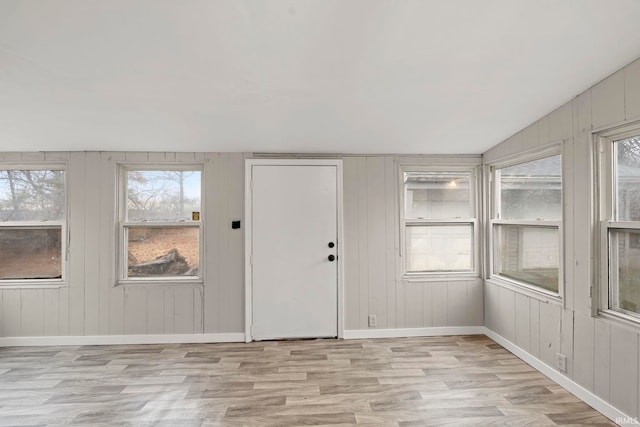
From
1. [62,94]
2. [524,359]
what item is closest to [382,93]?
[62,94]

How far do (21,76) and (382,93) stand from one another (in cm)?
233

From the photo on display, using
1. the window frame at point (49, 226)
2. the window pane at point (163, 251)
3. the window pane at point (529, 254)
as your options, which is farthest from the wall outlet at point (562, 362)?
the window frame at point (49, 226)

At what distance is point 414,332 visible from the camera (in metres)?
3.55

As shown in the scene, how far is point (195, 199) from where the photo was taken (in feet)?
11.6

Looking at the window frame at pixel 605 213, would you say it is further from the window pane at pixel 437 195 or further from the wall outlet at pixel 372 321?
the wall outlet at pixel 372 321

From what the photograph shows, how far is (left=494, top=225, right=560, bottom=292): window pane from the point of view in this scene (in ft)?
9.09

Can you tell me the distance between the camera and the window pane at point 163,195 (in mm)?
3518

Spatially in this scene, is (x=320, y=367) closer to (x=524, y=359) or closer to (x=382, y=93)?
(x=524, y=359)

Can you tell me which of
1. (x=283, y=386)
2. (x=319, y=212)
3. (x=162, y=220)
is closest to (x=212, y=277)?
(x=162, y=220)

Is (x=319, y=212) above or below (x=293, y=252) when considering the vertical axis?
above

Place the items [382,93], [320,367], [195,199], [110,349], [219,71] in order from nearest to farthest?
[219,71] < [382,93] < [320,367] < [110,349] < [195,199]

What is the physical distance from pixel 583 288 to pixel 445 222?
1.47 metres

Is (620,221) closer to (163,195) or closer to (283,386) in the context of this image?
(283,386)

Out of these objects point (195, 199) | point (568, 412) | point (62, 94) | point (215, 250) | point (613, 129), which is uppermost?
point (62, 94)
